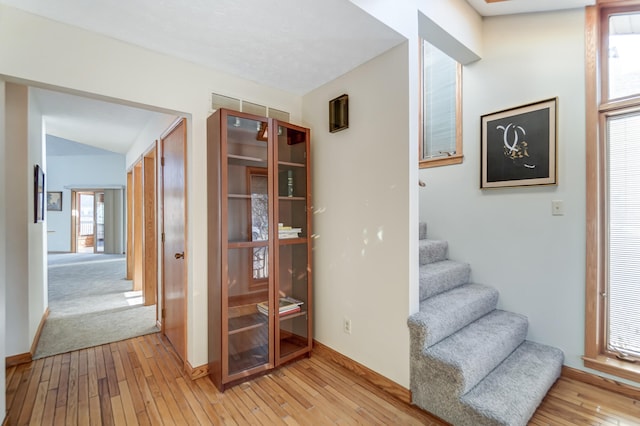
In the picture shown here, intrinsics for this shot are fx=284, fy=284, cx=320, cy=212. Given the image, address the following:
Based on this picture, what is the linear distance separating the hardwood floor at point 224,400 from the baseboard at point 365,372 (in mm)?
38

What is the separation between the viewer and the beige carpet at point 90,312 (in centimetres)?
295

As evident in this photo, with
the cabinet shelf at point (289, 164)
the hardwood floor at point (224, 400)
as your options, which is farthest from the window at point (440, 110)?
the hardwood floor at point (224, 400)

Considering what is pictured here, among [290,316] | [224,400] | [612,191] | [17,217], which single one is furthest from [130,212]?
[612,191]

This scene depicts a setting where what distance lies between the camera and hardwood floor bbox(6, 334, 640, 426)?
1.76 m

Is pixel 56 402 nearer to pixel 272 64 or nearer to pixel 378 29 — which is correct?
pixel 272 64

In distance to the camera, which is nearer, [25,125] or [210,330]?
[210,330]

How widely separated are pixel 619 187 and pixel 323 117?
7.60 ft

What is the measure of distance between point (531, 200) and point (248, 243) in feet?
7.69

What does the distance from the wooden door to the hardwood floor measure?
1.30 ft

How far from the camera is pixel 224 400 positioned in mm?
1961

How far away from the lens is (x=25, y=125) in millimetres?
2637

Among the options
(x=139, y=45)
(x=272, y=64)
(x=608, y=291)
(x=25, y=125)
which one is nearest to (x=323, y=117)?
(x=272, y=64)

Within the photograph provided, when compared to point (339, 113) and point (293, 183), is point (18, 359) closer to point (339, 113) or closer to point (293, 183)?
point (293, 183)

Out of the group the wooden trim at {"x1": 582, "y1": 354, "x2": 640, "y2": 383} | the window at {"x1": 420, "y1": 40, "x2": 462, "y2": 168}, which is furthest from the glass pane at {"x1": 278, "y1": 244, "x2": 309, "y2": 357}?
the wooden trim at {"x1": 582, "y1": 354, "x2": 640, "y2": 383}
